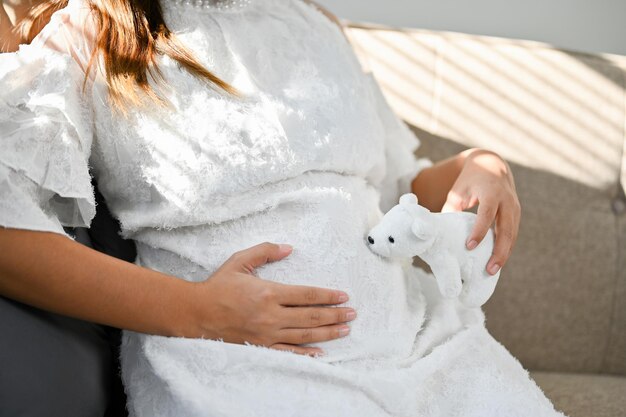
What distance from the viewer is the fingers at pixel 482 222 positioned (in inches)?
36.4

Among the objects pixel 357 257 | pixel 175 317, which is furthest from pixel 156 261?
pixel 357 257

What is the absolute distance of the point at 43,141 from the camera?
2.53ft

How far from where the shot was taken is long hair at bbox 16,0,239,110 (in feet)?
2.82

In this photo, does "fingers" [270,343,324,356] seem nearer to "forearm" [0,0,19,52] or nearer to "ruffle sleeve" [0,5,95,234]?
"ruffle sleeve" [0,5,95,234]

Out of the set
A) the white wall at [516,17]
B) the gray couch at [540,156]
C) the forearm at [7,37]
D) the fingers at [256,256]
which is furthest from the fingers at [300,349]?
the white wall at [516,17]

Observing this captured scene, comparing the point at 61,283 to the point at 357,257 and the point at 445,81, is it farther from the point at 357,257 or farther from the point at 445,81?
the point at 445,81

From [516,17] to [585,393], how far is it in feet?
3.31

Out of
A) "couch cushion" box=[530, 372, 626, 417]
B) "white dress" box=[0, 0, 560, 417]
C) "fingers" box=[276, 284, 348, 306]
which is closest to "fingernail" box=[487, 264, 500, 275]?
"white dress" box=[0, 0, 560, 417]

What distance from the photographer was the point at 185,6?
0.96 m

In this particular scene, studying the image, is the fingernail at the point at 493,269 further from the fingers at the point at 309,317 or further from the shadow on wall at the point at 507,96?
the shadow on wall at the point at 507,96

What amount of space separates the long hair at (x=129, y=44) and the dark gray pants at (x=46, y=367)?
0.98 feet

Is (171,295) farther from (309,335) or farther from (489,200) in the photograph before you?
(489,200)

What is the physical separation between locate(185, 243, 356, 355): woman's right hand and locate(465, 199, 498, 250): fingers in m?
0.22

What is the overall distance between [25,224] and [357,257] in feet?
1.42
